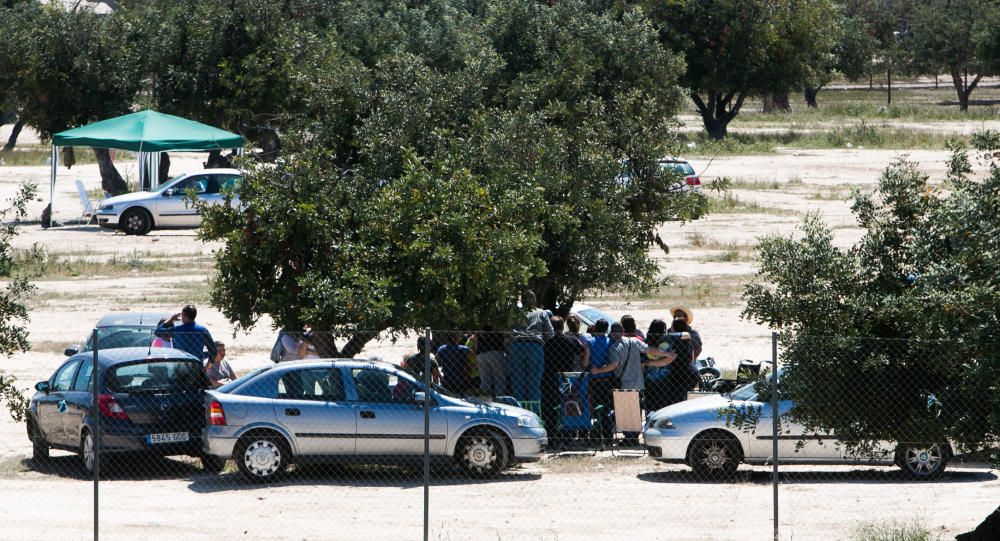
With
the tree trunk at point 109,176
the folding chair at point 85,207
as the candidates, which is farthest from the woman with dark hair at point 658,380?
the tree trunk at point 109,176

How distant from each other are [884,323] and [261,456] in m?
6.66

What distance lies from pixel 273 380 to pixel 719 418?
4.68m

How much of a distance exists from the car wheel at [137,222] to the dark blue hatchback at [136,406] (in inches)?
863

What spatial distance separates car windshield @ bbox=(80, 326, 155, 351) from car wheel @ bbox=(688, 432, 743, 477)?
24.1 feet

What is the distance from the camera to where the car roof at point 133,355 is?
44.3ft

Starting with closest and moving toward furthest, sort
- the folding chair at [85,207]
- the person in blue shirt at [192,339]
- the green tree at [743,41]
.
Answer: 1. the person in blue shirt at [192,339]
2. the folding chair at [85,207]
3. the green tree at [743,41]

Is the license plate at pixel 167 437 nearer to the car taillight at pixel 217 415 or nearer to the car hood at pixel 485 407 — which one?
the car taillight at pixel 217 415

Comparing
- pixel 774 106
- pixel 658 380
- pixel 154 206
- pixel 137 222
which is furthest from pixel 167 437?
pixel 774 106

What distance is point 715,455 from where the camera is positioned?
1356 centimetres

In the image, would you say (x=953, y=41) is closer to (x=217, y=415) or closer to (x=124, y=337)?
(x=124, y=337)

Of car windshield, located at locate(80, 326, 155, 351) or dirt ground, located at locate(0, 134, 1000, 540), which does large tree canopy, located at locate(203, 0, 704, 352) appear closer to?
dirt ground, located at locate(0, 134, 1000, 540)

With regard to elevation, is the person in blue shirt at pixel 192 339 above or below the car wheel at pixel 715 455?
above

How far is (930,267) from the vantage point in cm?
832

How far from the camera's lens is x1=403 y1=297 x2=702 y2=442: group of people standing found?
1429 cm
